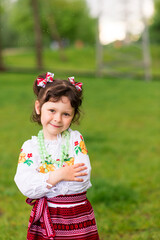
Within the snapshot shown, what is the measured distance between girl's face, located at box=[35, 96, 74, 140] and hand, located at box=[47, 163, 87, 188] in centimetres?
26

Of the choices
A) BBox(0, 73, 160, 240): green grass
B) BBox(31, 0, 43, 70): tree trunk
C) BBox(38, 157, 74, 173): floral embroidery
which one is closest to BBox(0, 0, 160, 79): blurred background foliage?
BBox(31, 0, 43, 70): tree trunk

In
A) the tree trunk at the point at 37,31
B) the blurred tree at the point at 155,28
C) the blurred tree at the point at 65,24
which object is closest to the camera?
the tree trunk at the point at 37,31

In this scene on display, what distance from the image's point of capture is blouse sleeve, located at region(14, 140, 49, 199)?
7.25 ft

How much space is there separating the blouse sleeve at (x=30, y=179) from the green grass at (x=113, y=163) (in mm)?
1527

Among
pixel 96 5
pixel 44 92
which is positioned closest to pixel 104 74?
pixel 96 5

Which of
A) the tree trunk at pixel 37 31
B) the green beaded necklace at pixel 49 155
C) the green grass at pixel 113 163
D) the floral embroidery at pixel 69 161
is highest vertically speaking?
the tree trunk at pixel 37 31

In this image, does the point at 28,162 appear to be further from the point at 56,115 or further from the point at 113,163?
the point at 113,163

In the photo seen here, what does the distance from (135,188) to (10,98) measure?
8903 millimetres

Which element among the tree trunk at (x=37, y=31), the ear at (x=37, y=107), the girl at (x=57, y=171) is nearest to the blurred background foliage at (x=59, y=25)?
the tree trunk at (x=37, y=31)

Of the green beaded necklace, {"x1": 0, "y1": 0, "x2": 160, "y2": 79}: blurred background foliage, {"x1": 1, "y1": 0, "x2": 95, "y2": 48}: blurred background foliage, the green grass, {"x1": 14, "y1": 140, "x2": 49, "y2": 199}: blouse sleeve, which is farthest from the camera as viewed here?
{"x1": 1, "y1": 0, "x2": 95, "y2": 48}: blurred background foliage

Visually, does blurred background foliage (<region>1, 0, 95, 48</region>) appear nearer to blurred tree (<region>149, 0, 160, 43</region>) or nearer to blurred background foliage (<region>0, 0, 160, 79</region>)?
blurred background foliage (<region>0, 0, 160, 79</region>)

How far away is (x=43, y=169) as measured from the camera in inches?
91.0

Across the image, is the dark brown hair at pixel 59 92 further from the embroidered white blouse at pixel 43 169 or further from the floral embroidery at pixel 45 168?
the floral embroidery at pixel 45 168

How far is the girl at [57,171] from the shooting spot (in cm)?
223
